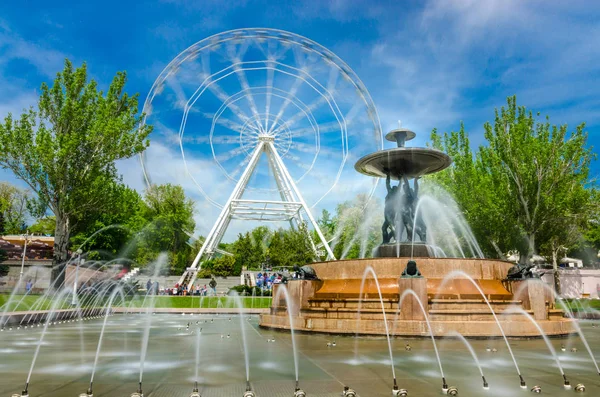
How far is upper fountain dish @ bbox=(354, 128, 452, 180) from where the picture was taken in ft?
48.9

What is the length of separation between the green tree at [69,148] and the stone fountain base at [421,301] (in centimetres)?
1468

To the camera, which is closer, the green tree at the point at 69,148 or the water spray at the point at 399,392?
the water spray at the point at 399,392

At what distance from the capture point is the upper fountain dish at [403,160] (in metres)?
14.9

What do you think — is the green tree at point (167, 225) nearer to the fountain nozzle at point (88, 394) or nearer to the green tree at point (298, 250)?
the green tree at point (298, 250)

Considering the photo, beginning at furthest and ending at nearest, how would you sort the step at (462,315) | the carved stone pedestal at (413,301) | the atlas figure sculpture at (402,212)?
the atlas figure sculpture at (402,212) < the step at (462,315) < the carved stone pedestal at (413,301)

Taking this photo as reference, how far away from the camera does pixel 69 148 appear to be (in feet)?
71.1

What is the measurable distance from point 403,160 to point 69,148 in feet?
52.4

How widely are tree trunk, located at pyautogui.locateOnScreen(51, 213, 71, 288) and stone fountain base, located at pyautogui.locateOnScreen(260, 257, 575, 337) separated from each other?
1361cm

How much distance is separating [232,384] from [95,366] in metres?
2.32

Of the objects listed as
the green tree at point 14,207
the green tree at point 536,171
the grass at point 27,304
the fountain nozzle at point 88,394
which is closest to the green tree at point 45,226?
the green tree at point 14,207

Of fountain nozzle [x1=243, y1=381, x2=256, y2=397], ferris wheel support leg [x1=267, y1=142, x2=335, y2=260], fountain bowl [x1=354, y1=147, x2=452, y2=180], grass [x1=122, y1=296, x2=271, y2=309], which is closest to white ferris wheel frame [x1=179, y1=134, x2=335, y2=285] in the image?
ferris wheel support leg [x1=267, y1=142, x2=335, y2=260]

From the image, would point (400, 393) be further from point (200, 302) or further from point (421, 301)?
point (200, 302)

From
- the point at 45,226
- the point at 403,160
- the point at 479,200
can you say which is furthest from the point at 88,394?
the point at 45,226

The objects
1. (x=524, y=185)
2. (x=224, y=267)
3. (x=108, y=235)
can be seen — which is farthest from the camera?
(x=224, y=267)
